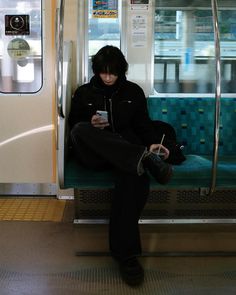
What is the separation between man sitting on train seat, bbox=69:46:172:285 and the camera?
8.46ft

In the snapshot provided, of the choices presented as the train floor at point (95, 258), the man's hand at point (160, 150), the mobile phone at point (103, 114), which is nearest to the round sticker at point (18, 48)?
the mobile phone at point (103, 114)

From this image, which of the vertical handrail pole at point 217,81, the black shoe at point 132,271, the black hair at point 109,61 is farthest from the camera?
the black hair at point 109,61

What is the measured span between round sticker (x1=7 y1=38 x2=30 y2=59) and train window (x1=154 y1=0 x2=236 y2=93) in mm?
1162

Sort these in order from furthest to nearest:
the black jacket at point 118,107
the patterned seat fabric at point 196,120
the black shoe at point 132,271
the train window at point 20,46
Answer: the train window at point 20,46
the patterned seat fabric at point 196,120
the black jacket at point 118,107
the black shoe at point 132,271

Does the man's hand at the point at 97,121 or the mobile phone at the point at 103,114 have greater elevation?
the mobile phone at the point at 103,114

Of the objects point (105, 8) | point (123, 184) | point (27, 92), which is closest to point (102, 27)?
point (105, 8)

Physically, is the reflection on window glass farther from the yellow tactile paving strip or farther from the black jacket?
the yellow tactile paving strip

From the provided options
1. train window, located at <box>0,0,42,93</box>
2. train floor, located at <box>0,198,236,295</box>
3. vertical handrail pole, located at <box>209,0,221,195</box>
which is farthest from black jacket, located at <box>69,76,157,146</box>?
train window, located at <box>0,0,42,93</box>

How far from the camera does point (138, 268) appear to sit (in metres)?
2.57

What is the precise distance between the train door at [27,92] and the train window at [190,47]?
97cm

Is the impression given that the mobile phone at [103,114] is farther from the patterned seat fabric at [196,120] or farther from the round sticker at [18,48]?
the round sticker at [18,48]

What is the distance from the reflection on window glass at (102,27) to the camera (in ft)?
12.0

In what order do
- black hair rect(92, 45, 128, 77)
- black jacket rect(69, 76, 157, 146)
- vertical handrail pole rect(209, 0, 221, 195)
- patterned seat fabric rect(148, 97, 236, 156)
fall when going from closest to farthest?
vertical handrail pole rect(209, 0, 221, 195) → black hair rect(92, 45, 128, 77) → black jacket rect(69, 76, 157, 146) → patterned seat fabric rect(148, 97, 236, 156)

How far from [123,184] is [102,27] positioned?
5.47 feet
